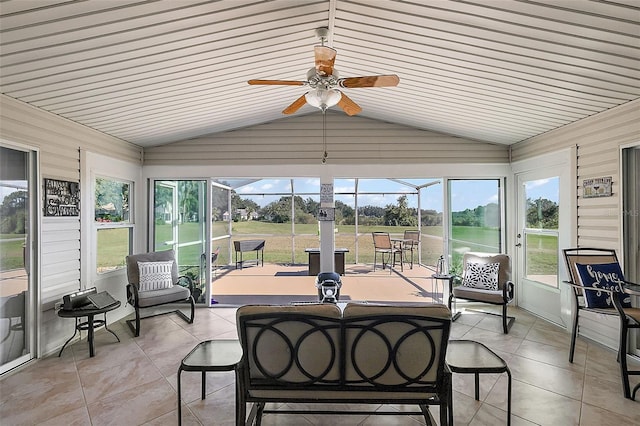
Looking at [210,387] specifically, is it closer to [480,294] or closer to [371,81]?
[371,81]

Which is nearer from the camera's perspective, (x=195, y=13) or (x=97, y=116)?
(x=195, y=13)

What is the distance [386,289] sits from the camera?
619cm

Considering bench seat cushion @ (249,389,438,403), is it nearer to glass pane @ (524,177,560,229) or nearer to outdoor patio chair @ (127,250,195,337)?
outdoor patio chair @ (127,250,195,337)

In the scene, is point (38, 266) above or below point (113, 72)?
below

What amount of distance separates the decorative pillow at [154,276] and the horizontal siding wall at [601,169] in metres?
5.27

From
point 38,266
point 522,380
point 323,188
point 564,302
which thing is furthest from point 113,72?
point 564,302

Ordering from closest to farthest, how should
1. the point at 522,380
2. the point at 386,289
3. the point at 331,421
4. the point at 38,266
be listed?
1. the point at 331,421
2. the point at 522,380
3. the point at 38,266
4. the point at 386,289

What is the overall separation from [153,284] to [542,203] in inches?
214

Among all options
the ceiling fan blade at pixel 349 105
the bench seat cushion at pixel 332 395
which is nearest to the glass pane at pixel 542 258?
the ceiling fan blade at pixel 349 105

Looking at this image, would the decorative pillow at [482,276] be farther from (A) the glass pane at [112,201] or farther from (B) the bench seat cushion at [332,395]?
(A) the glass pane at [112,201]

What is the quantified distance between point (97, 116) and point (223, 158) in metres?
1.80

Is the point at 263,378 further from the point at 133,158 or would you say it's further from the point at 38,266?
the point at 133,158

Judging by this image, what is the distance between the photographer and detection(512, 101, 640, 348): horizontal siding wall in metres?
3.43

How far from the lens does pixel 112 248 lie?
4750mm
